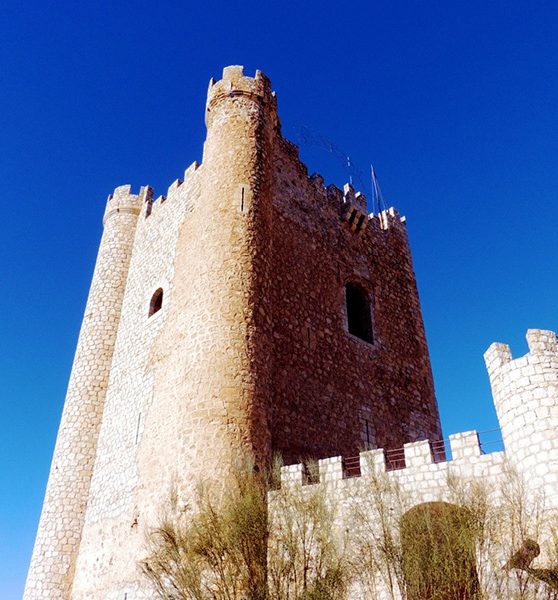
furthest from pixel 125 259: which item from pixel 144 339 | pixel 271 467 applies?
pixel 271 467

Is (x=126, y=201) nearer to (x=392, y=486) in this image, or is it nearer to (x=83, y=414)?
(x=83, y=414)

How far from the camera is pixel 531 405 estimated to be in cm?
673

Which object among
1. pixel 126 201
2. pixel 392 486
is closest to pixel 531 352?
pixel 392 486

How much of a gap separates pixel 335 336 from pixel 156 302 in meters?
4.37

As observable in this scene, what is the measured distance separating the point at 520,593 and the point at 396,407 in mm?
7939

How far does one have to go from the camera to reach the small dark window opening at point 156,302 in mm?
13727

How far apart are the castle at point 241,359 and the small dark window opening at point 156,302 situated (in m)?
0.03

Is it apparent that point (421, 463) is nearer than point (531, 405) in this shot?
No

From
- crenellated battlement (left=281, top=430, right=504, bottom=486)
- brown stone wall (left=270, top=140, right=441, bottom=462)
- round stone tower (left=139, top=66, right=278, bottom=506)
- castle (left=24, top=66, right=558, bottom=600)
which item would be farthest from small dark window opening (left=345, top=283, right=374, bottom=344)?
crenellated battlement (left=281, top=430, right=504, bottom=486)

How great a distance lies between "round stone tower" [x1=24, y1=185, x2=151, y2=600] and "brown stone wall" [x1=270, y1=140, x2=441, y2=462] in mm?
5339

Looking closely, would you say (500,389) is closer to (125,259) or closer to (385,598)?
(385,598)

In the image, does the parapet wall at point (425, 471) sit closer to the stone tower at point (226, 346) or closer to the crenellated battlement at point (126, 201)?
the stone tower at point (226, 346)

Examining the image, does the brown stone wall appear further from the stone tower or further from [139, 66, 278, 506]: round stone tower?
[139, 66, 278, 506]: round stone tower

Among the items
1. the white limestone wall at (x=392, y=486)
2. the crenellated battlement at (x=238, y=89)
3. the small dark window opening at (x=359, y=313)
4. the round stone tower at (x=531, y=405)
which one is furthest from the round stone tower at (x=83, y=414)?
the round stone tower at (x=531, y=405)
